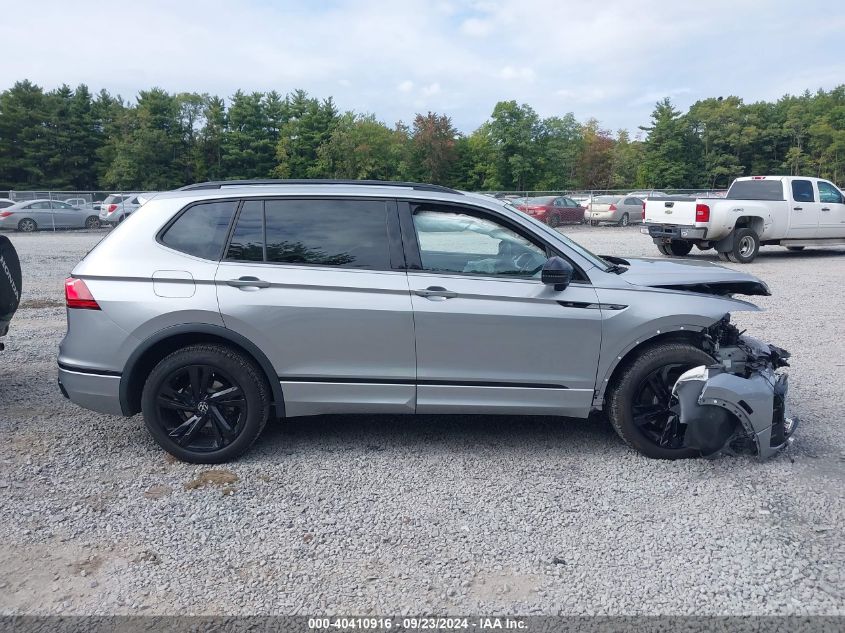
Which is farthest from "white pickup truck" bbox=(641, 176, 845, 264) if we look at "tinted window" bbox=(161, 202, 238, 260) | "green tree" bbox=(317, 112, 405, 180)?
"green tree" bbox=(317, 112, 405, 180)

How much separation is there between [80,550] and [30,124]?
2572 inches

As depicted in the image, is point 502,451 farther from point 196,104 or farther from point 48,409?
point 196,104

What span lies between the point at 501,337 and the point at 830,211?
1633 centimetres

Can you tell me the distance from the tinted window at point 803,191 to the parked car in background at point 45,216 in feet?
87.7

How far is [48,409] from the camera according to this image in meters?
5.38

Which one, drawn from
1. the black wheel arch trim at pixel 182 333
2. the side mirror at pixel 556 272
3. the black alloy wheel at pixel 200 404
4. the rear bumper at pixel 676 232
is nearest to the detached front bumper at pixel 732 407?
the side mirror at pixel 556 272

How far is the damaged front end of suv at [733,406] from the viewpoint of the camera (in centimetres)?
402

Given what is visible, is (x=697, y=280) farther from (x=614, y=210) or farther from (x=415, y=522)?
(x=614, y=210)

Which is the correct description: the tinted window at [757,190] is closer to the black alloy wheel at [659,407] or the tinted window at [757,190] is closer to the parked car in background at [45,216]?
the black alloy wheel at [659,407]

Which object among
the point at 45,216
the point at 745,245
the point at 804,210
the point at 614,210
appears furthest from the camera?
the point at 614,210

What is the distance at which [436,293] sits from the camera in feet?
13.8

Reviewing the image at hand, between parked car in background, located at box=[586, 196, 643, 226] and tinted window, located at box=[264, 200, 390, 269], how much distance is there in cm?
2869

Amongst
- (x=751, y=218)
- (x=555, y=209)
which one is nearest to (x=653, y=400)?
(x=751, y=218)

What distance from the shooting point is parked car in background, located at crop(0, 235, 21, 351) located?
5492 mm
